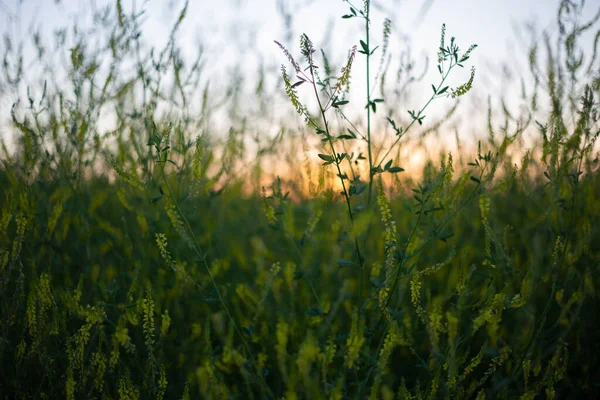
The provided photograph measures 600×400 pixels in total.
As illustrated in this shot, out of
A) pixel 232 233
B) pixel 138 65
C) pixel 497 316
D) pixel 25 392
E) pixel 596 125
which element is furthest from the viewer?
pixel 232 233

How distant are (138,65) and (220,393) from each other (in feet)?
5.79

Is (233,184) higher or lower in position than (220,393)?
higher

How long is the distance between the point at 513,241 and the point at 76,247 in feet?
10.4

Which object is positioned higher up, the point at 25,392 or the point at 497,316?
the point at 497,316

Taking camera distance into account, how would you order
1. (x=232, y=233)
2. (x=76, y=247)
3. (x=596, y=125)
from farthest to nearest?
(x=232, y=233)
(x=76, y=247)
(x=596, y=125)

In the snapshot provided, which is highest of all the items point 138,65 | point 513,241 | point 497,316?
point 138,65

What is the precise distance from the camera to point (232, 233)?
361 cm

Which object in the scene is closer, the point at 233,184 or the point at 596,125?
the point at 596,125

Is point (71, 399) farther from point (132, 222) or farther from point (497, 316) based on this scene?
point (132, 222)

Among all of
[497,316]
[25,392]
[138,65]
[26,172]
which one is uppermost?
[138,65]

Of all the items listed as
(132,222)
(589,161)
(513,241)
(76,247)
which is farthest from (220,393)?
(513,241)

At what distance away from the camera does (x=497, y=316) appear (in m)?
1.51

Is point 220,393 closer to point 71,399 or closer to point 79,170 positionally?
point 71,399

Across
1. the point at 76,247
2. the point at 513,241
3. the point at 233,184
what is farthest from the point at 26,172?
the point at 513,241
